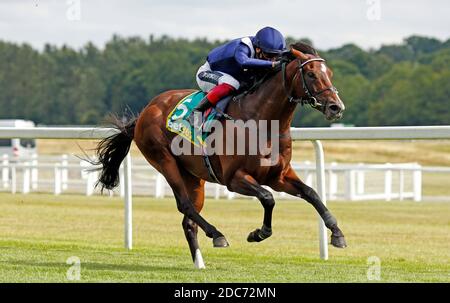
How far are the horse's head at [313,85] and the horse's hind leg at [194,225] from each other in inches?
53.1

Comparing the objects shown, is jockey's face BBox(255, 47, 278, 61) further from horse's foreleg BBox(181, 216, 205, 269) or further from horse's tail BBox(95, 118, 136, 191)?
horse's tail BBox(95, 118, 136, 191)

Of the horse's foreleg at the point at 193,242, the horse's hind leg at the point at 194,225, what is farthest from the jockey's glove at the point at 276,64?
the horse's foreleg at the point at 193,242

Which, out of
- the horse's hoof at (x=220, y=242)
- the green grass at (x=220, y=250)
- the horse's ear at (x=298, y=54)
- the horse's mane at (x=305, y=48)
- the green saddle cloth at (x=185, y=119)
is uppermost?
the horse's mane at (x=305, y=48)

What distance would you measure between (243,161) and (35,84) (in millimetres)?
99214

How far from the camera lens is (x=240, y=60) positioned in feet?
25.1

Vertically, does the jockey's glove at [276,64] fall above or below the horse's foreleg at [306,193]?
above

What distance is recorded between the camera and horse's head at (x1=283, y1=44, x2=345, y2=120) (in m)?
7.03

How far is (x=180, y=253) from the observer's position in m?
9.29

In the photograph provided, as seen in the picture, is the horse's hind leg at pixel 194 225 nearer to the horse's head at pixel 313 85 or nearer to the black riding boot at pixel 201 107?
the black riding boot at pixel 201 107

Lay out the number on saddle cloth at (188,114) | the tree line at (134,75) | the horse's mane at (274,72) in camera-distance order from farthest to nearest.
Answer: the tree line at (134,75), the number on saddle cloth at (188,114), the horse's mane at (274,72)

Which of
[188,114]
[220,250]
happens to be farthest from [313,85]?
[220,250]

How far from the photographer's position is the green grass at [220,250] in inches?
293

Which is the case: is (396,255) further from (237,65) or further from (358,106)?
(358,106)

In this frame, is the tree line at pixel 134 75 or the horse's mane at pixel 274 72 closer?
the horse's mane at pixel 274 72
